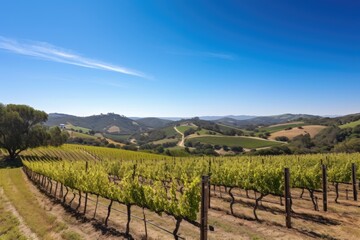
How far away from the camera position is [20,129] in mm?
62562

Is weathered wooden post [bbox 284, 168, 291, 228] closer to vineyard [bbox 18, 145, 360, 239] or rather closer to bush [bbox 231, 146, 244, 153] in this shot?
vineyard [bbox 18, 145, 360, 239]

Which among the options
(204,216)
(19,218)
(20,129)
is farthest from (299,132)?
(204,216)

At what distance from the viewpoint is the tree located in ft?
199

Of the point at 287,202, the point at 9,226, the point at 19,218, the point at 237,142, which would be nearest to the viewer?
the point at 287,202

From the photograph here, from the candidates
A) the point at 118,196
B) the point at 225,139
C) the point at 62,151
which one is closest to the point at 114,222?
the point at 118,196

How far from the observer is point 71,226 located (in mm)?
16719

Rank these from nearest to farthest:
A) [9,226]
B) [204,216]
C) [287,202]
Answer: [204,216], [287,202], [9,226]

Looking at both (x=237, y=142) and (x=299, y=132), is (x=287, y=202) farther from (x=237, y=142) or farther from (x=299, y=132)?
(x=299, y=132)

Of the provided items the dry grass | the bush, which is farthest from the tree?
the dry grass

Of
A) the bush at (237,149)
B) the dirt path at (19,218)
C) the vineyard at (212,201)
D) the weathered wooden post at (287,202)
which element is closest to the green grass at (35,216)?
the dirt path at (19,218)

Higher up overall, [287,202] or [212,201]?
[287,202]

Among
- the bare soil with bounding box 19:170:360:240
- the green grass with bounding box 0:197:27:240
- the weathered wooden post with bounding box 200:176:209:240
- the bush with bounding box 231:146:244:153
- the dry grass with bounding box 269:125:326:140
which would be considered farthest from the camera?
the dry grass with bounding box 269:125:326:140

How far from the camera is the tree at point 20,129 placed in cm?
6059

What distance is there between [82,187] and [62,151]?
6618 centimetres
